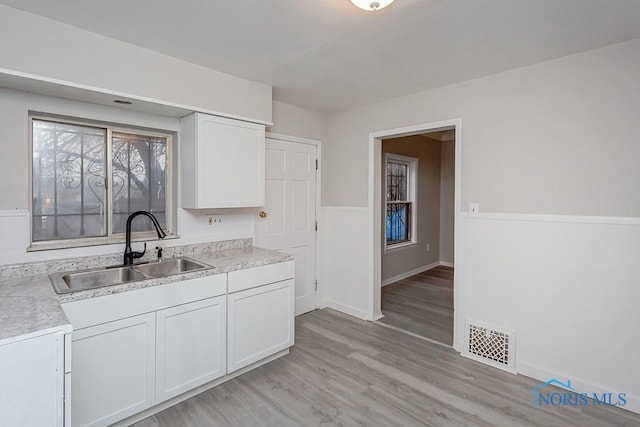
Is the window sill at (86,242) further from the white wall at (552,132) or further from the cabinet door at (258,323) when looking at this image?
the white wall at (552,132)

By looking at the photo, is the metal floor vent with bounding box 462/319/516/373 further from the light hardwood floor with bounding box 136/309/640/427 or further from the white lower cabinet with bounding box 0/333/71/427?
the white lower cabinet with bounding box 0/333/71/427

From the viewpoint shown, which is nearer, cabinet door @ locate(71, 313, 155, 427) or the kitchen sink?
cabinet door @ locate(71, 313, 155, 427)

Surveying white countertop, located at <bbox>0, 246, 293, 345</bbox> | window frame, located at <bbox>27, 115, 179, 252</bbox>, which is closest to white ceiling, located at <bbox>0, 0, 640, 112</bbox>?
window frame, located at <bbox>27, 115, 179, 252</bbox>

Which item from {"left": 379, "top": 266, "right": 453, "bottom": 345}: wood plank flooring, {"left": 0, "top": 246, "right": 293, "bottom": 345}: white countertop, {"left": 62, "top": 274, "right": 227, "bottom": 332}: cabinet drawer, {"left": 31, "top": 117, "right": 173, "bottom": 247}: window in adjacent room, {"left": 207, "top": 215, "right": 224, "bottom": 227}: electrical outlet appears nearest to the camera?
{"left": 0, "top": 246, "right": 293, "bottom": 345}: white countertop

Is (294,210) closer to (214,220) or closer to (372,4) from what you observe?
(214,220)

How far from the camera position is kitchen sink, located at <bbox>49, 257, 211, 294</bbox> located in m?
2.08

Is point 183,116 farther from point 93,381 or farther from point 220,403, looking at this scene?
point 220,403

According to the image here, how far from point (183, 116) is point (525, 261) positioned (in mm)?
3001

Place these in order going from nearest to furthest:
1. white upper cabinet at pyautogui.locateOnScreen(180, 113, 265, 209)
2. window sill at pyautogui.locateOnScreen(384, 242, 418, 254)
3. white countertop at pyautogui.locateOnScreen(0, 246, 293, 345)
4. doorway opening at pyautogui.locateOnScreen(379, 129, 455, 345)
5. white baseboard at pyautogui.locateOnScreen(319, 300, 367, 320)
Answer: white countertop at pyautogui.locateOnScreen(0, 246, 293, 345), white upper cabinet at pyautogui.locateOnScreen(180, 113, 265, 209), white baseboard at pyautogui.locateOnScreen(319, 300, 367, 320), doorway opening at pyautogui.locateOnScreen(379, 129, 455, 345), window sill at pyautogui.locateOnScreen(384, 242, 418, 254)

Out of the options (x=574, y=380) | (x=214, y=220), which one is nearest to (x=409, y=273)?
(x=574, y=380)

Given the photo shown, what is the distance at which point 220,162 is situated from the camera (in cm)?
269

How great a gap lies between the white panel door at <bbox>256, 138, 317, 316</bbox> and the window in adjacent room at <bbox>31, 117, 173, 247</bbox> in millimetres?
1024

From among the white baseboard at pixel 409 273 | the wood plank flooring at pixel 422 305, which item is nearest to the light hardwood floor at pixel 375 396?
the wood plank flooring at pixel 422 305

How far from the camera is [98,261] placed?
91.7 inches
